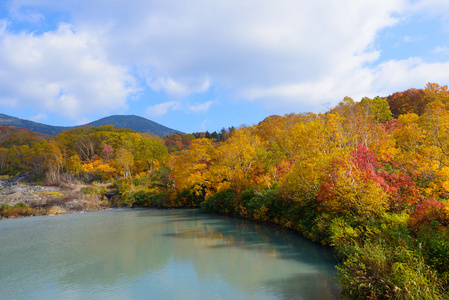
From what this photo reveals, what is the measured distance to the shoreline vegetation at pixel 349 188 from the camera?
232 inches

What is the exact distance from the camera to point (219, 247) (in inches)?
526

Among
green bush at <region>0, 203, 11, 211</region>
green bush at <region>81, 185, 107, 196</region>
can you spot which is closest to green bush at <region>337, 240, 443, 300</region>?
green bush at <region>0, 203, 11, 211</region>

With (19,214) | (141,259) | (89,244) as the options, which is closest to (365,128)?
(141,259)

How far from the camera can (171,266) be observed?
1059 cm

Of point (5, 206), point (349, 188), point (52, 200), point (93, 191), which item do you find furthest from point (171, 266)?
point (93, 191)

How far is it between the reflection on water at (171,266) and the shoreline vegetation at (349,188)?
1.42 metres

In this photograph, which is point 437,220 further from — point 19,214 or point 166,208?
point 19,214

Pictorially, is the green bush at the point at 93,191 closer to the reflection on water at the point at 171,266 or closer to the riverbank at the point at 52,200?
the riverbank at the point at 52,200

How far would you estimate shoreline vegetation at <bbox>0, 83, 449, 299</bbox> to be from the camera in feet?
19.3

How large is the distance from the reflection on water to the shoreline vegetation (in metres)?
1.42

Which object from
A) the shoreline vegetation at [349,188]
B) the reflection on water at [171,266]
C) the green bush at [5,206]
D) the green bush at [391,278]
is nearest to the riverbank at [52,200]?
the green bush at [5,206]

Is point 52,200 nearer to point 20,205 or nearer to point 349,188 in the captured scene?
point 20,205

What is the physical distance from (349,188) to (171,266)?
7.42 metres

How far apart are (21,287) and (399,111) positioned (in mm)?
46792
